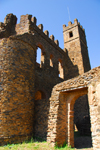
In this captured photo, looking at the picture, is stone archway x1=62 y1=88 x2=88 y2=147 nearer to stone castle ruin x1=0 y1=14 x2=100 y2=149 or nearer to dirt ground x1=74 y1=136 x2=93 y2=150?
stone castle ruin x1=0 y1=14 x2=100 y2=149

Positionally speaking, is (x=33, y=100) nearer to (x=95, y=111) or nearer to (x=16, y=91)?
(x=16, y=91)

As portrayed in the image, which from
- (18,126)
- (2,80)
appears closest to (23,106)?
(18,126)

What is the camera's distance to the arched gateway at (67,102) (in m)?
5.53

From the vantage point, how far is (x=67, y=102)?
720cm

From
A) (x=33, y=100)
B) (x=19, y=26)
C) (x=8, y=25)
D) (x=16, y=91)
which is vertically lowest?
(x=33, y=100)

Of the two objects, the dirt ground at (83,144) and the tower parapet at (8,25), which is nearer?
the dirt ground at (83,144)

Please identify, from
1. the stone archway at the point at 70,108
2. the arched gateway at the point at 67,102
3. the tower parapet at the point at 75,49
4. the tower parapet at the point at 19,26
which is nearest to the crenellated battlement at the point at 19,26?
the tower parapet at the point at 19,26

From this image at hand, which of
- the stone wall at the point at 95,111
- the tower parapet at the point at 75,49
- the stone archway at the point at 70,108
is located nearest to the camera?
the stone wall at the point at 95,111

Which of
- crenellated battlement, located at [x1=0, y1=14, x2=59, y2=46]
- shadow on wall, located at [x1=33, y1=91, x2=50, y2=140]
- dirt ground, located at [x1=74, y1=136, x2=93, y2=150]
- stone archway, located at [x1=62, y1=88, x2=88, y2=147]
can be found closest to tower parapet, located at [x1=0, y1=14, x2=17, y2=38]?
crenellated battlement, located at [x1=0, y1=14, x2=59, y2=46]

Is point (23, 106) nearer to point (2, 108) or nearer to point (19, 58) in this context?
point (2, 108)

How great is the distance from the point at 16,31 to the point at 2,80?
647 cm

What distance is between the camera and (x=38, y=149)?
5734 millimetres

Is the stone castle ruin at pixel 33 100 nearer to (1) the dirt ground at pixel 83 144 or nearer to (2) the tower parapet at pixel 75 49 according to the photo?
(1) the dirt ground at pixel 83 144

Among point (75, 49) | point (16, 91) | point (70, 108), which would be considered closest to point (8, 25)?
point (16, 91)
